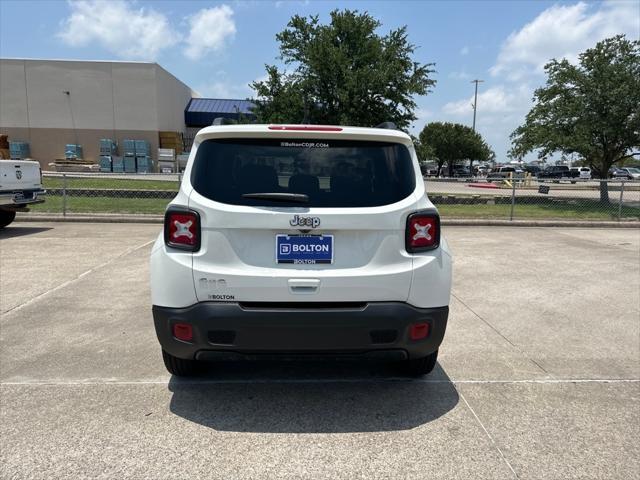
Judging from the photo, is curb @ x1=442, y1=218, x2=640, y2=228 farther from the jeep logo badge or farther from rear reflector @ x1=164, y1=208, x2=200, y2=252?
rear reflector @ x1=164, y1=208, x2=200, y2=252

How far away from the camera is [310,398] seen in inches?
136

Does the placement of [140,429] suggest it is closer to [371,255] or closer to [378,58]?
[371,255]

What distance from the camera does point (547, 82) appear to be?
827 inches

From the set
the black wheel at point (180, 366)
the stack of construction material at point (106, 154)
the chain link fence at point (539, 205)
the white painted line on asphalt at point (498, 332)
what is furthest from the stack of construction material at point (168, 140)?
the black wheel at point (180, 366)

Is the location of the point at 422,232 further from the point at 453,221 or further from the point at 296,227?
the point at 453,221

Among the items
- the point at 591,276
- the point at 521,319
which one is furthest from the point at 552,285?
the point at 521,319

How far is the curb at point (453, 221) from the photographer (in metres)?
12.6

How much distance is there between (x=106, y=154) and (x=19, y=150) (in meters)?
6.99

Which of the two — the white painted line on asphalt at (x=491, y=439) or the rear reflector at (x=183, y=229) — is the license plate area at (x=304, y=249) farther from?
the white painted line on asphalt at (x=491, y=439)

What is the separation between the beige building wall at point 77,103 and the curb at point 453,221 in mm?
28144

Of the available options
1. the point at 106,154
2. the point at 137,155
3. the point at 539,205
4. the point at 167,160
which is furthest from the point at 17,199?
the point at 137,155

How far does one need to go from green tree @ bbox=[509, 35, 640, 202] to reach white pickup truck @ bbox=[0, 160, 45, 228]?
1855 cm

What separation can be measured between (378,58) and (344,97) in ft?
9.89

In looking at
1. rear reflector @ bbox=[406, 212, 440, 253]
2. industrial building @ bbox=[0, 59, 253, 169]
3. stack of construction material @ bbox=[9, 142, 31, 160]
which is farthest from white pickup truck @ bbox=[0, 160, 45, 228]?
stack of construction material @ bbox=[9, 142, 31, 160]
